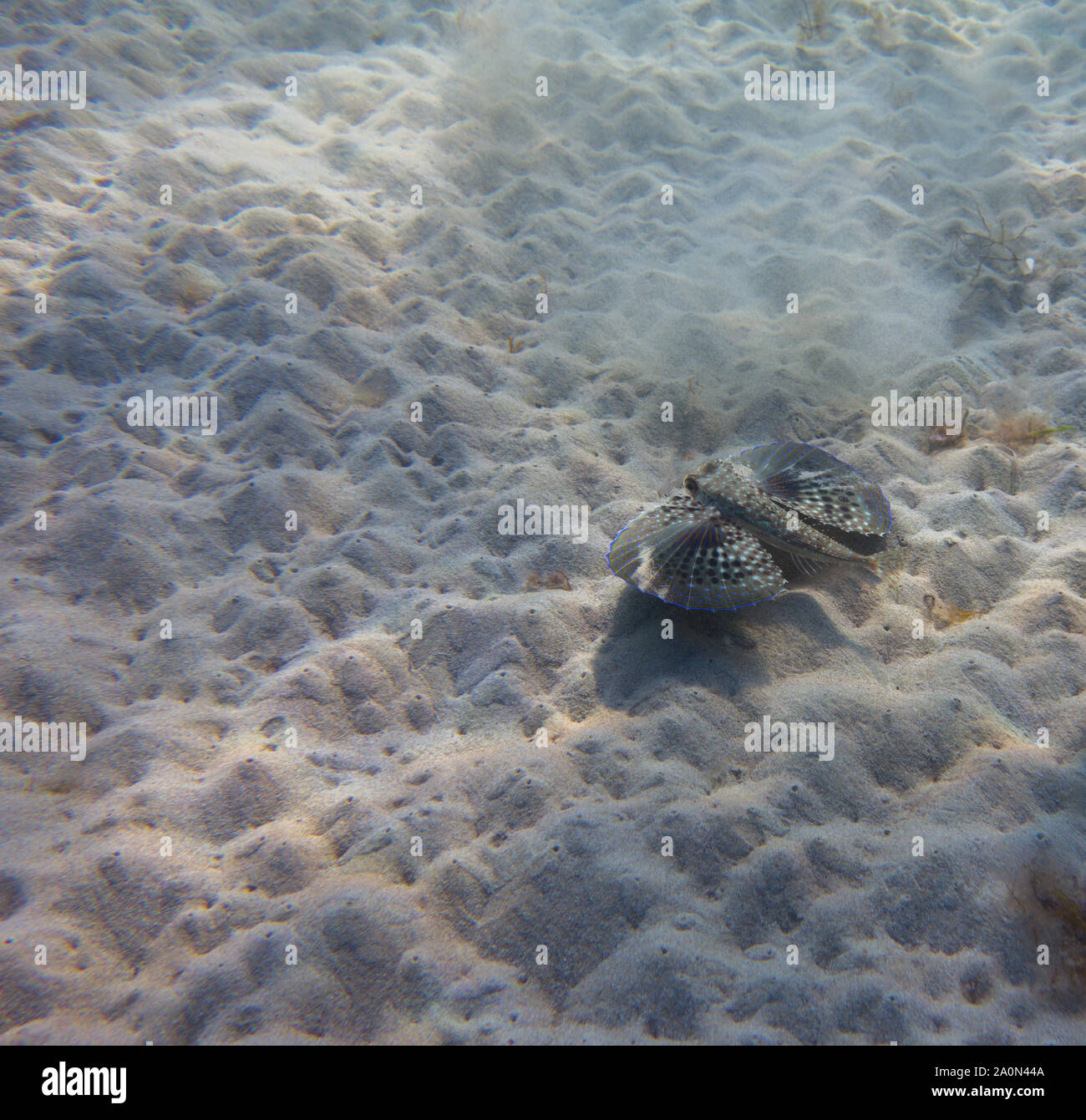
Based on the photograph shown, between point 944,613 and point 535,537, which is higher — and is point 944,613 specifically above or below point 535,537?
below

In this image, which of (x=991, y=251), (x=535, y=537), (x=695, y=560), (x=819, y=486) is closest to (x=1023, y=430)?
(x=819, y=486)

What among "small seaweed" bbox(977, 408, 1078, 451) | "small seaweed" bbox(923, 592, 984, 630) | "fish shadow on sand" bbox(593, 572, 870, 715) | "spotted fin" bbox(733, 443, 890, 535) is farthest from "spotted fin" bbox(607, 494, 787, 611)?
"small seaweed" bbox(977, 408, 1078, 451)

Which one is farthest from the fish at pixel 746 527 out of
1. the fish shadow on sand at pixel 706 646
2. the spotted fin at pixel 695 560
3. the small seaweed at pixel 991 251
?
the small seaweed at pixel 991 251

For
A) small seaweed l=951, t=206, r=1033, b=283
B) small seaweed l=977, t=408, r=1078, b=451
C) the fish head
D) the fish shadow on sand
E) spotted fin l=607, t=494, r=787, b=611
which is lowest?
the fish shadow on sand

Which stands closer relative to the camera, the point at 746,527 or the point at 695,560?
the point at 695,560

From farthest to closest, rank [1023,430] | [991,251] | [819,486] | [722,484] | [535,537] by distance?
1. [991,251]
2. [1023,430]
3. [535,537]
4. [819,486]
5. [722,484]

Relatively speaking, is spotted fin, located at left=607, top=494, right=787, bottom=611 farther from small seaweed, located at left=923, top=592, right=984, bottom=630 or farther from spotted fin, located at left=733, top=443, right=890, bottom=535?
small seaweed, located at left=923, top=592, right=984, bottom=630

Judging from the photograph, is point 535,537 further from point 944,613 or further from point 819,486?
point 944,613
